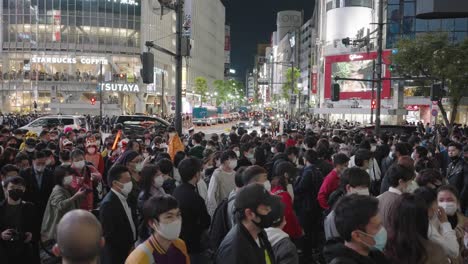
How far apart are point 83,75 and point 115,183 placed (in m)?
67.8

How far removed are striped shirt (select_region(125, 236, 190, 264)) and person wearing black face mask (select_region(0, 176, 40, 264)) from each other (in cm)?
290

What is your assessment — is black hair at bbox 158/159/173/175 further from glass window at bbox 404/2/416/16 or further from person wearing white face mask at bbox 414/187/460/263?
glass window at bbox 404/2/416/16

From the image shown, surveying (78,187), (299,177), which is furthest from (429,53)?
(78,187)

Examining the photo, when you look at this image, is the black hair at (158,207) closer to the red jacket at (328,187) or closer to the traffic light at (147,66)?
the red jacket at (328,187)

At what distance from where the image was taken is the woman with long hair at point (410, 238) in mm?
3746

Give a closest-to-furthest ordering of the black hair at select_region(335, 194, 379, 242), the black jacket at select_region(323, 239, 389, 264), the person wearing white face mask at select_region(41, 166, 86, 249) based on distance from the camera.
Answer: the black jacket at select_region(323, 239, 389, 264) → the black hair at select_region(335, 194, 379, 242) → the person wearing white face mask at select_region(41, 166, 86, 249)

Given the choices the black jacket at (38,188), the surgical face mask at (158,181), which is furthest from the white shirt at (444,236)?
the black jacket at (38,188)

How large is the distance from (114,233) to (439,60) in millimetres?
35974

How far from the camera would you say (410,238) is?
3756mm

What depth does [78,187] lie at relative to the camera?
6.96 m

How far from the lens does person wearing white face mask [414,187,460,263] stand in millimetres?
4367

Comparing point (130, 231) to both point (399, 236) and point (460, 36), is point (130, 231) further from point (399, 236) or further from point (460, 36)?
point (460, 36)

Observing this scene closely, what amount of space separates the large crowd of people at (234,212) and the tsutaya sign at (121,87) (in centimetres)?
5770

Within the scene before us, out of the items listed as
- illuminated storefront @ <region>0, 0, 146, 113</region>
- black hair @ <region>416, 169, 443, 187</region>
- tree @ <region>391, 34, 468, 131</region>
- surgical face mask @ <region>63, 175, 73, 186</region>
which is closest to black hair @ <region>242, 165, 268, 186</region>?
black hair @ <region>416, 169, 443, 187</region>
